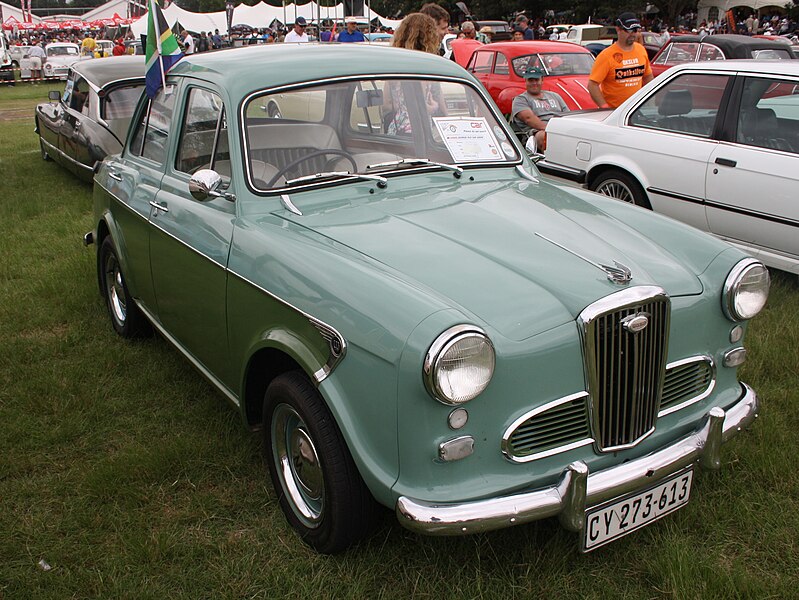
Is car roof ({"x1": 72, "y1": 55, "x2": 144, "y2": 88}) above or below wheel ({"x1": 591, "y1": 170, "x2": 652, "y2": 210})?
above

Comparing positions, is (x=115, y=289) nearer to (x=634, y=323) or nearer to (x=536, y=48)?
(x=634, y=323)

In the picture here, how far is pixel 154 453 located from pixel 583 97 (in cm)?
936

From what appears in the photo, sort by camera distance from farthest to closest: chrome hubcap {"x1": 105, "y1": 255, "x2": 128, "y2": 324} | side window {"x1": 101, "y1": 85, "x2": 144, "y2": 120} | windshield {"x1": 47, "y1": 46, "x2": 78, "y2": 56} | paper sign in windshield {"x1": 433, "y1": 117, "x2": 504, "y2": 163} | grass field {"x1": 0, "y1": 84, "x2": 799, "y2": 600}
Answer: windshield {"x1": 47, "y1": 46, "x2": 78, "y2": 56}, side window {"x1": 101, "y1": 85, "x2": 144, "y2": 120}, chrome hubcap {"x1": 105, "y1": 255, "x2": 128, "y2": 324}, paper sign in windshield {"x1": 433, "y1": 117, "x2": 504, "y2": 163}, grass field {"x1": 0, "y1": 84, "x2": 799, "y2": 600}

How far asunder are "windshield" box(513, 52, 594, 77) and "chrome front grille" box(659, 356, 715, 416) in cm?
989

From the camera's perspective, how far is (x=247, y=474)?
345 centimetres

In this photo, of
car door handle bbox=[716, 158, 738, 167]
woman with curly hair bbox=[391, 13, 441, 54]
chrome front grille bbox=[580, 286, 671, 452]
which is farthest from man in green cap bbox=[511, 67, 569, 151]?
chrome front grille bbox=[580, 286, 671, 452]

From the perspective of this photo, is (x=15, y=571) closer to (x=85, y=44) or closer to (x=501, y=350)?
(x=501, y=350)

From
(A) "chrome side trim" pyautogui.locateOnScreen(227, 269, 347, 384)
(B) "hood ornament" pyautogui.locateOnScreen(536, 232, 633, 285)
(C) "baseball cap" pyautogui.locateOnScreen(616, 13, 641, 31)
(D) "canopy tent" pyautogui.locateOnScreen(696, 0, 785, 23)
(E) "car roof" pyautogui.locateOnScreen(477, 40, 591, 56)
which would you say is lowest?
(A) "chrome side trim" pyautogui.locateOnScreen(227, 269, 347, 384)

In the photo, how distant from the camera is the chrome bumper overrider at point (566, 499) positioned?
231 centimetres

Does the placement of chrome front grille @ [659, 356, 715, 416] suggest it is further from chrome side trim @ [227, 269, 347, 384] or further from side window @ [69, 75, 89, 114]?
side window @ [69, 75, 89, 114]

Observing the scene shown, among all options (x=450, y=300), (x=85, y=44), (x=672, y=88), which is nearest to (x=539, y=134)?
(x=672, y=88)

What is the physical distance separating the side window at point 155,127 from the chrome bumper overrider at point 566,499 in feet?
8.48

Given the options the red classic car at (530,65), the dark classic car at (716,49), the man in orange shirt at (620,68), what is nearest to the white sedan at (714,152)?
the man in orange shirt at (620,68)

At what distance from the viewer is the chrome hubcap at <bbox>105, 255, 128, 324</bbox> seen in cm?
494
